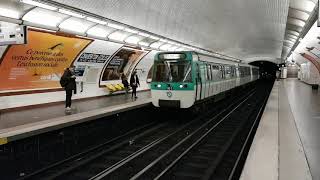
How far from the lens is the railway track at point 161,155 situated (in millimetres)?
7000

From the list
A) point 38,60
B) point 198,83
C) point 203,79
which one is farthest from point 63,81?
point 203,79

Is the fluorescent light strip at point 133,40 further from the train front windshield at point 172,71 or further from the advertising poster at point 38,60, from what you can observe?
the train front windshield at point 172,71

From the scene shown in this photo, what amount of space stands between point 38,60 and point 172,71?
17.0 feet

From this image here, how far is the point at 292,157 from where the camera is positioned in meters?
7.22

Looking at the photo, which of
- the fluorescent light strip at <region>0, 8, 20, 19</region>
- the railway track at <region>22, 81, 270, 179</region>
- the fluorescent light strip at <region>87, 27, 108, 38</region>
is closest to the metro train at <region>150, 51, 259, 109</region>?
the railway track at <region>22, 81, 270, 179</region>

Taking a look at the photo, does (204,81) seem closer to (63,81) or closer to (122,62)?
(63,81)

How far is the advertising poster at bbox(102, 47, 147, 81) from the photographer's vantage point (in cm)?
1801

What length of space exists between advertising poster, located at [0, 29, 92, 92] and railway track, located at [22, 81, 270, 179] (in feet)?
14.5

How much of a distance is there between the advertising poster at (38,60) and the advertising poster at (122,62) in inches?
144

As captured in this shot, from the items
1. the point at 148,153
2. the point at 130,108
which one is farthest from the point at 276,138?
the point at 130,108

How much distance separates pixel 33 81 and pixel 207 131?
6935 mm

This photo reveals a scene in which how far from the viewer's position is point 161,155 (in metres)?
8.33

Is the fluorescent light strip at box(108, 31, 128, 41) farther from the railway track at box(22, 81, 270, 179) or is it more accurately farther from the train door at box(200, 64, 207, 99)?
the railway track at box(22, 81, 270, 179)

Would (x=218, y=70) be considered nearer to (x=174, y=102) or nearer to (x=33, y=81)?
(x=174, y=102)
